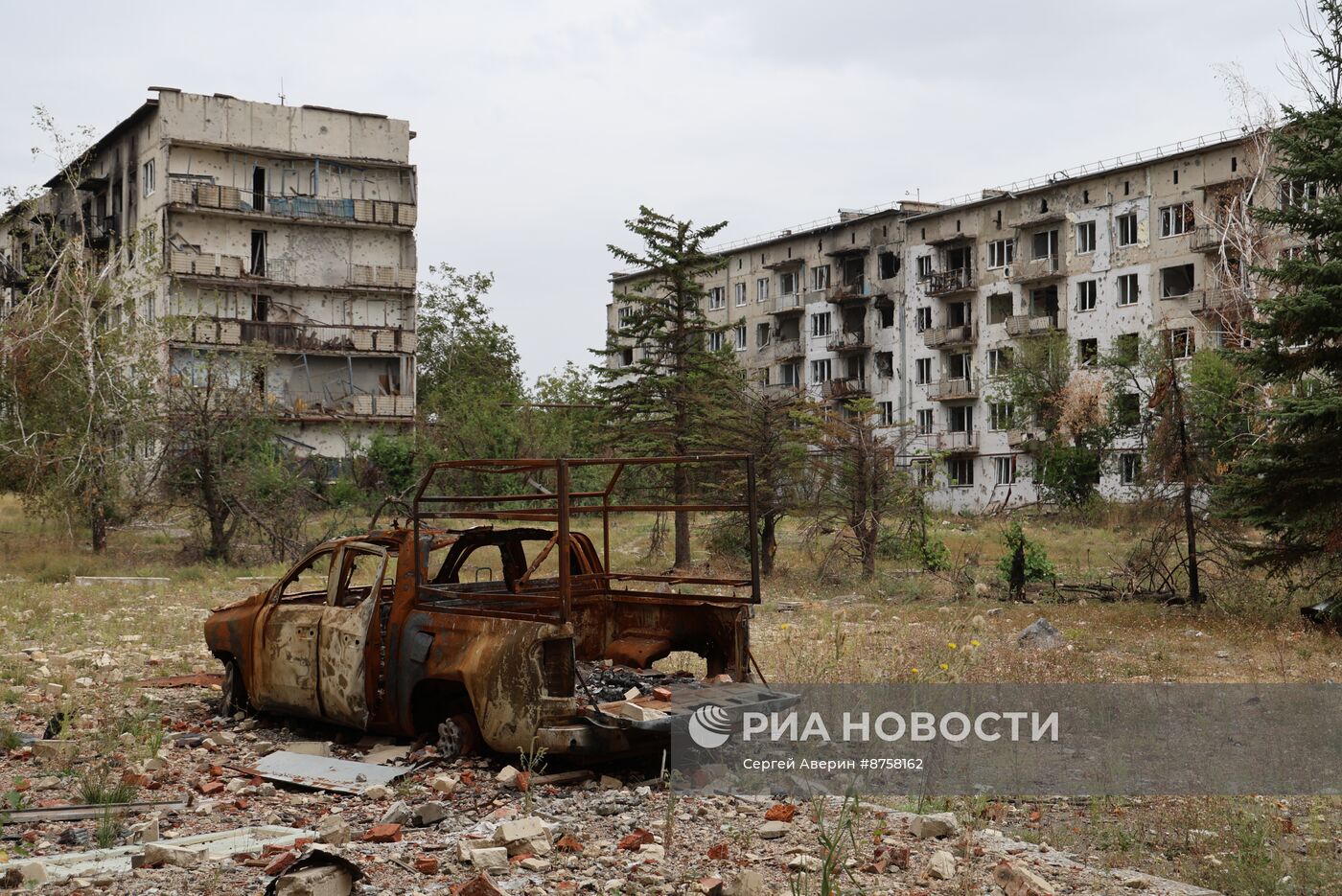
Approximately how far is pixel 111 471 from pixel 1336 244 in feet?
77.4

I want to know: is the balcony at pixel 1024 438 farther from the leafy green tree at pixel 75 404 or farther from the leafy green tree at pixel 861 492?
the leafy green tree at pixel 75 404

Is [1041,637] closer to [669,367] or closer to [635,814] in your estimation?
[635,814]

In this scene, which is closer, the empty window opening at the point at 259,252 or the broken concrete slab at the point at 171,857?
the broken concrete slab at the point at 171,857

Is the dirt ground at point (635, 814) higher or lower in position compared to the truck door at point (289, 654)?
lower

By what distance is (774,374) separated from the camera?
69.2m

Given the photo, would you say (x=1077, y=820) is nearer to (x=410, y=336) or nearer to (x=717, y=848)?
(x=717, y=848)

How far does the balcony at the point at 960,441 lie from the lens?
5756cm

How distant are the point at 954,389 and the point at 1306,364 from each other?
42.4m

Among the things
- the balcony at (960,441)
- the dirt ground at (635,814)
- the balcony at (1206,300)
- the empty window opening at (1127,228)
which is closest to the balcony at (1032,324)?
the empty window opening at (1127,228)

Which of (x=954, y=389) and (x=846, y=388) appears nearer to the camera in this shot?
(x=954, y=389)

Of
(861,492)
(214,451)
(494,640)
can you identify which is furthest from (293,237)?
(494,640)

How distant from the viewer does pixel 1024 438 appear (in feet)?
177

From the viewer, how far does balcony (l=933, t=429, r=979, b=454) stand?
5756cm

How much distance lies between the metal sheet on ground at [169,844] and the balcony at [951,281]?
176 feet
